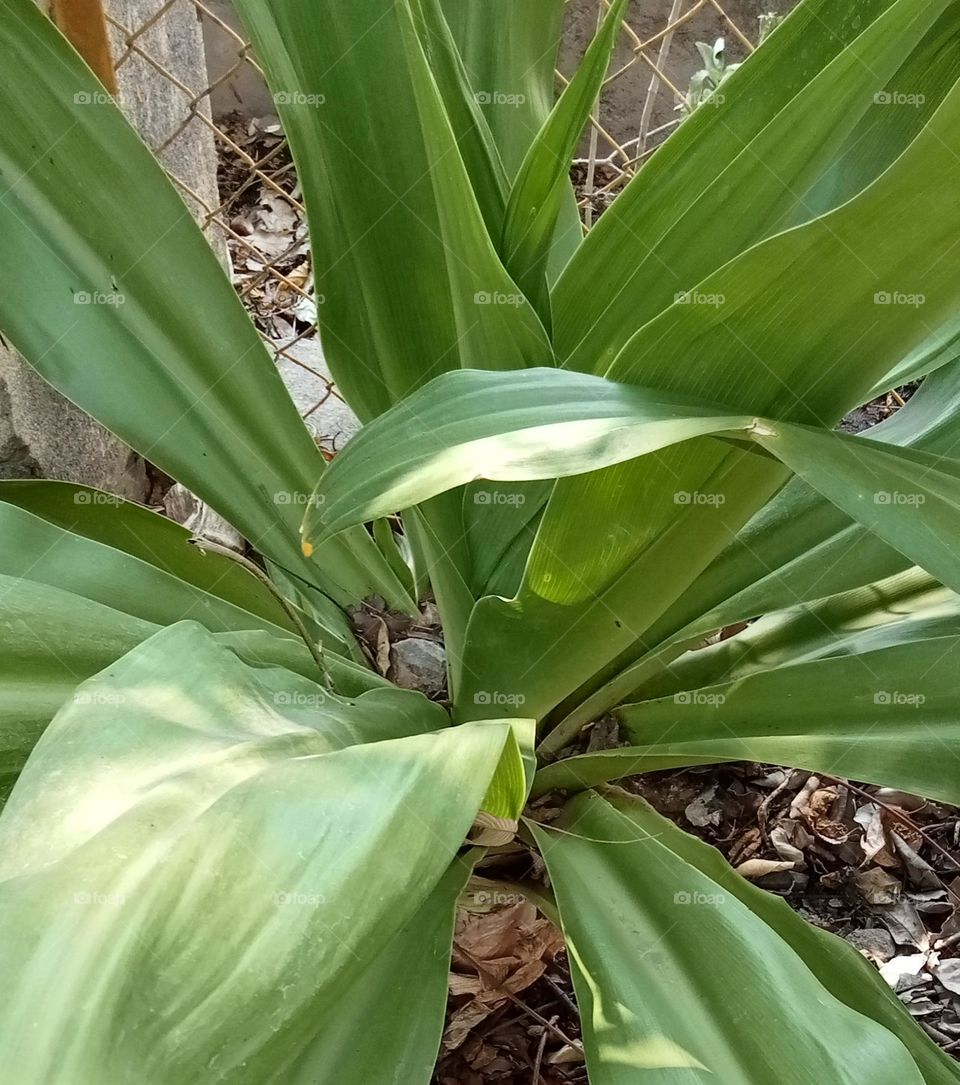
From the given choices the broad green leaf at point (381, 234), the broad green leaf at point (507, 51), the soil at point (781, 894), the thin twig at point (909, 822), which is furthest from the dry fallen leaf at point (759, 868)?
the broad green leaf at point (507, 51)

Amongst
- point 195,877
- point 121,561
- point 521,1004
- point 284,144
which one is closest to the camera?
point 195,877

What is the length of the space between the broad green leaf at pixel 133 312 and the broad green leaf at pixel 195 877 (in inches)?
14.9

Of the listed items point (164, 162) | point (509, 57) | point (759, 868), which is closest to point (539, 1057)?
point (759, 868)

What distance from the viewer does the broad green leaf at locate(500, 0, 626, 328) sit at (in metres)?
0.51

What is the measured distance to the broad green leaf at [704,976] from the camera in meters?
0.41

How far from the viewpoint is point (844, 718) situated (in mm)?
641

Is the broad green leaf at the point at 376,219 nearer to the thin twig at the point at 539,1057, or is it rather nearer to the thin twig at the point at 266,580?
the thin twig at the point at 266,580

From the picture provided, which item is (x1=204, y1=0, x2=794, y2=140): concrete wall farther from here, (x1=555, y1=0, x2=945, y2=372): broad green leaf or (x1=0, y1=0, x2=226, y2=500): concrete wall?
(x1=555, y1=0, x2=945, y2=372): broad green leaf

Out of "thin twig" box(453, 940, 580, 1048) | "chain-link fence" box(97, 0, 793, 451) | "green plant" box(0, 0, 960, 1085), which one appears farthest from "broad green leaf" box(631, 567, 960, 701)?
"chain-link fence" box(97, 0, 793, 451)

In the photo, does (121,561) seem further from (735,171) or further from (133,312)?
(735,171)

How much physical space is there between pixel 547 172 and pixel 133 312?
34 centimetres

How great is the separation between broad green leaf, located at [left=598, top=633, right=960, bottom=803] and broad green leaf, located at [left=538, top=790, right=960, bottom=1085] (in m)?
0.08

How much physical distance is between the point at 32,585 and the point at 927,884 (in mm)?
974

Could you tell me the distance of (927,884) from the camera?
3.28ft
